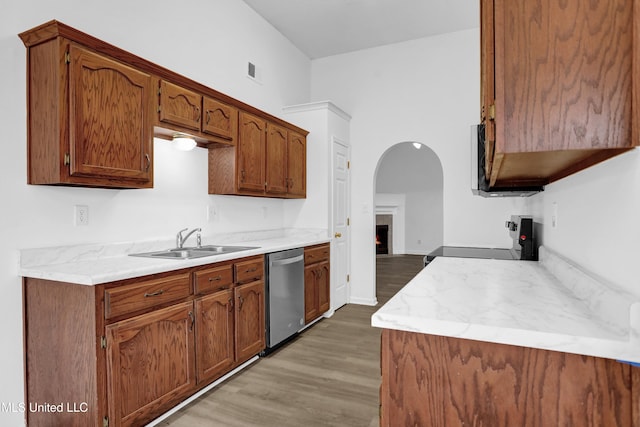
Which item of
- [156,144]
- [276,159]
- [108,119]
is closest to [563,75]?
[108,119]

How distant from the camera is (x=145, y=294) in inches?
76.4

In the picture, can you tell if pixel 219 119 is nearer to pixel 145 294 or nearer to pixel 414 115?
pixel 145 294

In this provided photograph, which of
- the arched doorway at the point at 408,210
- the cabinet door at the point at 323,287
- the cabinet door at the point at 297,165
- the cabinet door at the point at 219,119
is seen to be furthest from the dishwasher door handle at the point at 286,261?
the arched doorway at the point at 408,210

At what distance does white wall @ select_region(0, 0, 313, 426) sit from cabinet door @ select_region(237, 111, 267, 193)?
1.05 feet

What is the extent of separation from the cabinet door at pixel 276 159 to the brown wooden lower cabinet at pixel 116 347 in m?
1.42

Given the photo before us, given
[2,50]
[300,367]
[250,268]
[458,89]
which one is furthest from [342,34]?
[300,367]

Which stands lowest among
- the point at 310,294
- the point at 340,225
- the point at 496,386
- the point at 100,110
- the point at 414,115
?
the point at 310,294

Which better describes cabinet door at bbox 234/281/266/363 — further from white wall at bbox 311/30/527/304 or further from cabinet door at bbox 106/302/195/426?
white wall at bbox 311/30/527/304

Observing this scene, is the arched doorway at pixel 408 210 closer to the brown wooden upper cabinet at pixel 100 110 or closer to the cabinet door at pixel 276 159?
the cabinet door at pixel 276 159

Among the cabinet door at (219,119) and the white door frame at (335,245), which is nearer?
the cabinet door at (219,119)

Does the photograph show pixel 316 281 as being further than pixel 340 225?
No

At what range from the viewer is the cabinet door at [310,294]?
3.62m

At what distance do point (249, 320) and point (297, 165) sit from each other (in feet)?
6.19

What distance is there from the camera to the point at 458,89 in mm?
4332
